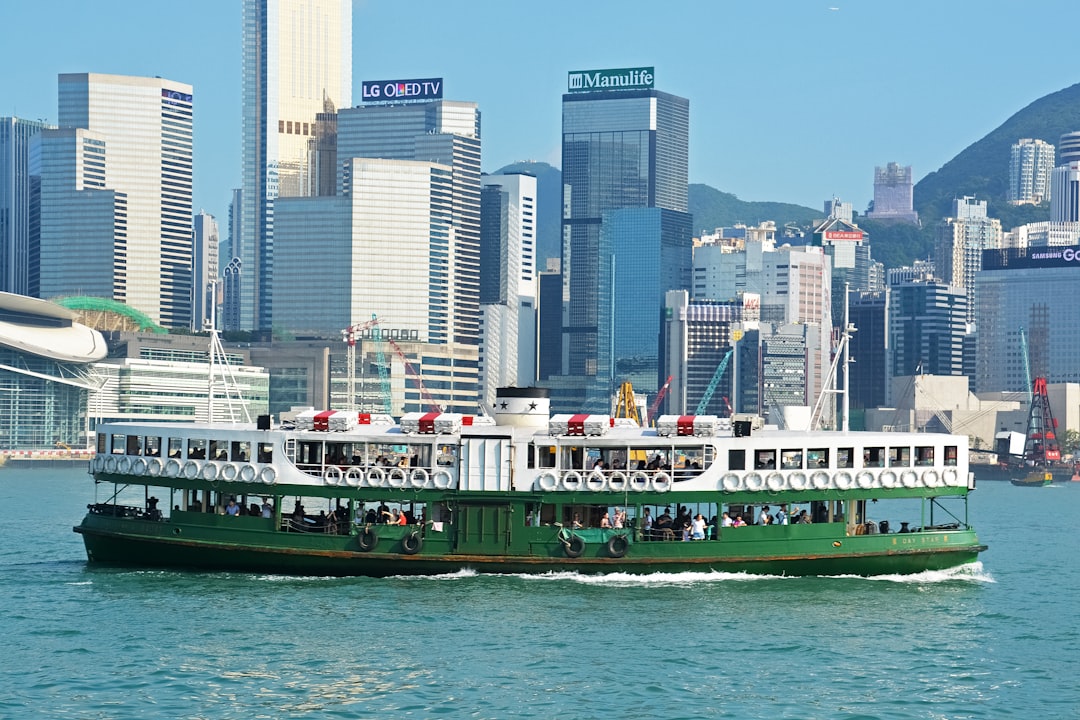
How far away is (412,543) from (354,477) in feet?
8.20

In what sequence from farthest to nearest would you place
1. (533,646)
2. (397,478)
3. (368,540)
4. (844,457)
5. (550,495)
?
(844,457) → (397,478) → (368,540) → (550,495) → (533,646)

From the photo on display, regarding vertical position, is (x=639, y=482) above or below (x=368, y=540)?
above

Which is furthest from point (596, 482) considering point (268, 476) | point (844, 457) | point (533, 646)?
point (533, 646)

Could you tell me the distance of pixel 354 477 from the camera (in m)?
46.8

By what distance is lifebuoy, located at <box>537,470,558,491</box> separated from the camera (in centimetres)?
4609

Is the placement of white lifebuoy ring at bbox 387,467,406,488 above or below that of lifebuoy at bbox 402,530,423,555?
above

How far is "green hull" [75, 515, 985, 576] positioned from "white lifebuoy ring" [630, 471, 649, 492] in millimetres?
1470

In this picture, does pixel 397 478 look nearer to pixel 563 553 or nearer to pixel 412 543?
pixel 412 543

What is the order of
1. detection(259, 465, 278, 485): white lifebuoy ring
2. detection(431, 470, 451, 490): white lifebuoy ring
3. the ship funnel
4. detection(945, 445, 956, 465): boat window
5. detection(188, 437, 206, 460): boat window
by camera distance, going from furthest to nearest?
the ship funnel, detection(188, 437, 206, 460): boat window, detection(945, 445, 956, 465): boat window, detection(259, 465, 278, 485): white lifebuoy ring, detection(431, 470, 451, 490): white lifebuoy ring

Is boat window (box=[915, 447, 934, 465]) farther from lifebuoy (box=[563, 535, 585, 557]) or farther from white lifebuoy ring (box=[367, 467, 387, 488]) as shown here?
white lifebuoy ring (box=[367, 467, 387, 488])

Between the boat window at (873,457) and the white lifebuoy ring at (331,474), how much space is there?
14.5 m

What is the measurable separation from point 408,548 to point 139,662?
37.5ft

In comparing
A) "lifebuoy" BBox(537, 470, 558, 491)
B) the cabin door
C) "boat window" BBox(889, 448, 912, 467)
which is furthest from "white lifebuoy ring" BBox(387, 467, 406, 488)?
"boat window" BBox(889, 448, 912, 467)

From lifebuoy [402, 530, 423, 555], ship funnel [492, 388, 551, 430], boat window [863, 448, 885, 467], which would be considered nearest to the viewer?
lifebuoy [402, 530, 423, 555]
